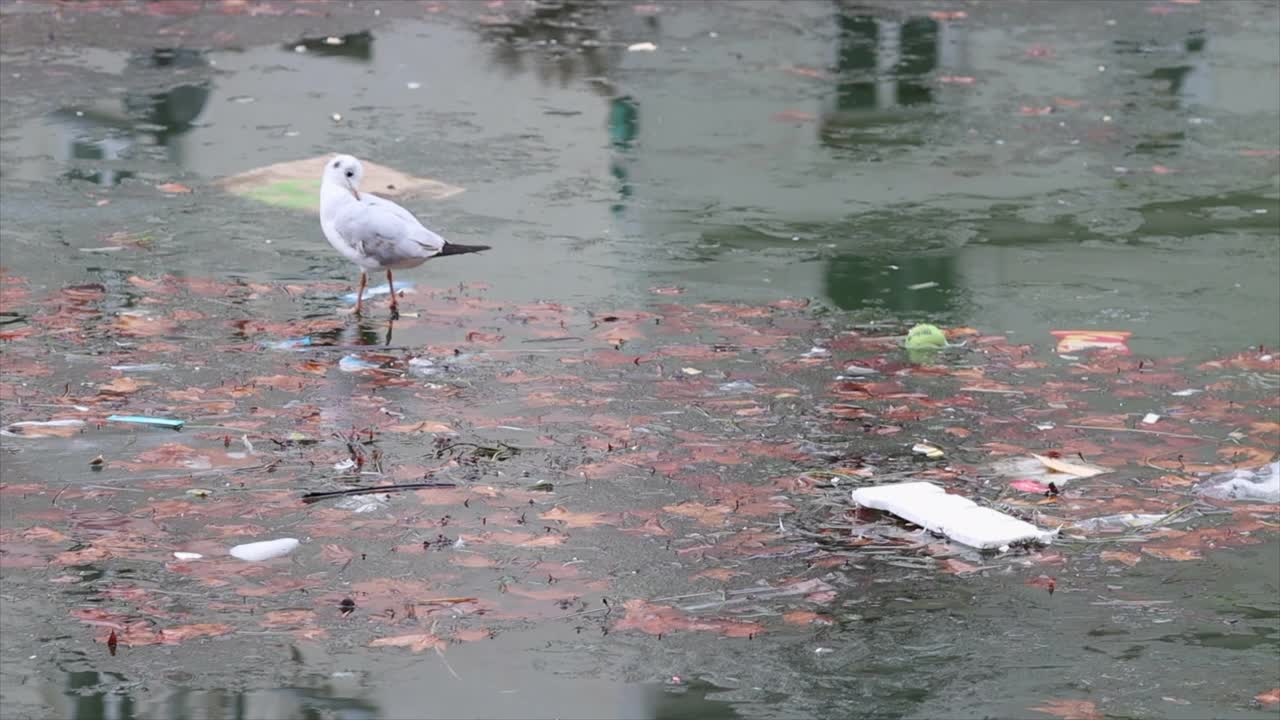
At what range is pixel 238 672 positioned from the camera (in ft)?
15.6

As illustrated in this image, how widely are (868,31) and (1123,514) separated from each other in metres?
8.99

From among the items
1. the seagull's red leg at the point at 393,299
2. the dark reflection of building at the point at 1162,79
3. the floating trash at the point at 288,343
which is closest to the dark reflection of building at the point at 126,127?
the seagull's red leg at the point at 393,299

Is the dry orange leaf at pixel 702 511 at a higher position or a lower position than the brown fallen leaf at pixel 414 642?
lower

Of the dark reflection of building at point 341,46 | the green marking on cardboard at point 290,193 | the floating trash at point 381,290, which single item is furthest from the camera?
the dark reflection of building at point 341,46

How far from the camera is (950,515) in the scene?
19.1 feet

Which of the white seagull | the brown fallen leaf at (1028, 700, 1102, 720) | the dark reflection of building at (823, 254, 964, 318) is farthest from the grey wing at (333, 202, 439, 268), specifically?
the brown fallen leaf at (1028, 700, 1102, 720)

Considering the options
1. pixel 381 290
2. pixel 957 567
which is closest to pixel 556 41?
pixel 381 290

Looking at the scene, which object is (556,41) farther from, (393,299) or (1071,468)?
(1071,468)

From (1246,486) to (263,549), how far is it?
3159 millimetres

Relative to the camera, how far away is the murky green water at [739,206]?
481 cm

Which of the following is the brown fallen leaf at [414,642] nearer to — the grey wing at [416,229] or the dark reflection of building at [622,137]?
the grey wing at [416,229]

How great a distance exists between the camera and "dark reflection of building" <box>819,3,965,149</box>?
11.6 metres

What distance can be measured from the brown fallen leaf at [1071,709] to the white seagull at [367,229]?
3.88 meters

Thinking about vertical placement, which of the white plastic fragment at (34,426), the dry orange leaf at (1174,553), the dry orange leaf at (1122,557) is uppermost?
the white plastic fragment at (34,426)
